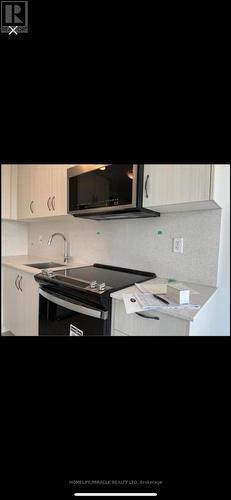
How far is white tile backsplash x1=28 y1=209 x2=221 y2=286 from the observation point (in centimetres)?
121

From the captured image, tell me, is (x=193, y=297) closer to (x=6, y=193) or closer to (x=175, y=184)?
(x=175, y=184)

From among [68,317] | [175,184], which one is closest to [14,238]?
[68,317]

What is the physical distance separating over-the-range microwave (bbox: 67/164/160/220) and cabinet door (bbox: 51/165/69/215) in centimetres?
22

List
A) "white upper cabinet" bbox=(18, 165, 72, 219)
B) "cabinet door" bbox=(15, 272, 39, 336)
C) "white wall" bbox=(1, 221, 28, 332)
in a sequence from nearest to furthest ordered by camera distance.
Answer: "cabinet door" bbox=(15, 272, 39, 336) → "white upper cabinet" bbox=(18, 165, 72, 219) → "white wall" bbox=(1, 221, 28, 332)

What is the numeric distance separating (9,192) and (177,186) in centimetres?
195

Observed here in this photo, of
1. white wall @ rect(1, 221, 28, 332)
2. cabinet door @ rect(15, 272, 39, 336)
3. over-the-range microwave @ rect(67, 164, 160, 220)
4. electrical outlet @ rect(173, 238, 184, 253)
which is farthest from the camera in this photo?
white wall @ rect(1, 221, 28, 332)

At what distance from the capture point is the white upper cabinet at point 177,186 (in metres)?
0.95

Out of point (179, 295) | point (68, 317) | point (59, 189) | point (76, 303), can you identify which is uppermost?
point (59, 189)

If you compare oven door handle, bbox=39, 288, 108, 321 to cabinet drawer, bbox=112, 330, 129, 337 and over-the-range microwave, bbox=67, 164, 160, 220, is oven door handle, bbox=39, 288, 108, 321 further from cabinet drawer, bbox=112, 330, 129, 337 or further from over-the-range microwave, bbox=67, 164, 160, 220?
over-the-range microwave, bbox=67, 164, 160, 220

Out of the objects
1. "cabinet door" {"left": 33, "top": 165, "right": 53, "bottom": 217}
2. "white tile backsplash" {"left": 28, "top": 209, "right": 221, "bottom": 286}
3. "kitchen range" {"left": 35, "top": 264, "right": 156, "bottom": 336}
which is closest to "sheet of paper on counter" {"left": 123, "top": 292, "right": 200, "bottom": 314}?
"kitchen range" {"left": 35, "top": 264, "right": 156, "bottom": 336}

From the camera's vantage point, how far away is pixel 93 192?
1.36 m

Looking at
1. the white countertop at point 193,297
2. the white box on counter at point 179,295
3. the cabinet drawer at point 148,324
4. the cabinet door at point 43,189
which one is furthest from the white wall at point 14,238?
the white box on counter at point 179,295
